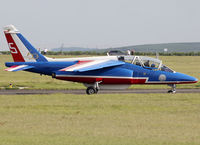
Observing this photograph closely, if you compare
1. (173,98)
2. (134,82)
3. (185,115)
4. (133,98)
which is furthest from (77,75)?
(185,115)

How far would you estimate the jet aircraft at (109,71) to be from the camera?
26.9 metres

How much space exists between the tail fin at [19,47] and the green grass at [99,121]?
640 cm

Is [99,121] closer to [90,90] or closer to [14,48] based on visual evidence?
[90,90]

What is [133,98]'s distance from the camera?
2278 cm

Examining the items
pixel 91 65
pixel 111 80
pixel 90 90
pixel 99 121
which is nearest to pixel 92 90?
pixel 90 90

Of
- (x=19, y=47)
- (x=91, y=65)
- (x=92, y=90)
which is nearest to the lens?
(x=91, y=65)

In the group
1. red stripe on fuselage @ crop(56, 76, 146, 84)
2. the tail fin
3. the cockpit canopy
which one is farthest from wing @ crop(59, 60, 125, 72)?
the tail fin

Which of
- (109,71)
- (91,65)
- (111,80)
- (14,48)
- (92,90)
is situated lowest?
(92,90)

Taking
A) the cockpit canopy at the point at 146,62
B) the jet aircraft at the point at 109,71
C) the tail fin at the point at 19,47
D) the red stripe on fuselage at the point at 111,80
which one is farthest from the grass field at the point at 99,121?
the tail fin at the point at 19,47

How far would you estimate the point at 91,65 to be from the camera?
1041 inches

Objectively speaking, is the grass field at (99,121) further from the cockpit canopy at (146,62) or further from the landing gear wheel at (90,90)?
the cockpit canopy at (146,62)

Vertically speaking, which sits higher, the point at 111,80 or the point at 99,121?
the point at 111,80

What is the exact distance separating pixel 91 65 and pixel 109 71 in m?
1.46

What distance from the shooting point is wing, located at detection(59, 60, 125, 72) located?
25.4m
